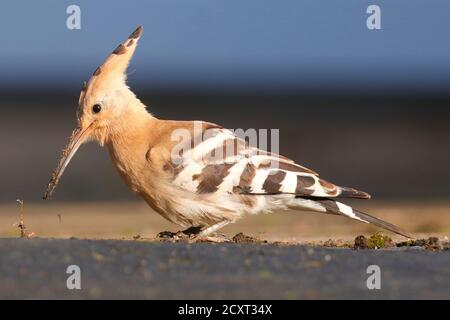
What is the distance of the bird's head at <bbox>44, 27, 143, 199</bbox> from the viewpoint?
8.32 metres

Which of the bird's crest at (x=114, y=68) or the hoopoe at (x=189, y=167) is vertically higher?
the bird's crest at (x=114, y=68)

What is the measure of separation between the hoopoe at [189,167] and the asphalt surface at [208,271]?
0.87 meters

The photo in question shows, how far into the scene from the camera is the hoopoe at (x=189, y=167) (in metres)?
7.87

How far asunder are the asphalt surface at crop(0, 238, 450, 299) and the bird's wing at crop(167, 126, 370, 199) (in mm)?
913

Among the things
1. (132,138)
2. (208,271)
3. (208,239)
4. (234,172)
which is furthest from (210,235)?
(208,271)

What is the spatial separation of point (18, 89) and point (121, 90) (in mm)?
35580

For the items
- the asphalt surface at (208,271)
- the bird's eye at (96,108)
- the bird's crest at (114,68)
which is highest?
the bird's crest at (114,68)

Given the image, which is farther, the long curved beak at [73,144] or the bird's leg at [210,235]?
the long curved beak at [73,144]

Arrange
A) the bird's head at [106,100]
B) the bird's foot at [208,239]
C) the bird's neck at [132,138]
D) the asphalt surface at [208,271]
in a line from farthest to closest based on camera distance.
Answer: the bird's head at [106,100], the bird's neck at [132,138], the bird's foot at [208,239], the asphalt surface at [208,271]

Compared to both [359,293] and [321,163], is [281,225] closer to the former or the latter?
[359,293]

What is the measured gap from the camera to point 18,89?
4331 cm

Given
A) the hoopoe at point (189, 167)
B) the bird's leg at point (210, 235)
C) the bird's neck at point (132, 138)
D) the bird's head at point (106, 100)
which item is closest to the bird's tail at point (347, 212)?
the hoopoe at point (189, 167)

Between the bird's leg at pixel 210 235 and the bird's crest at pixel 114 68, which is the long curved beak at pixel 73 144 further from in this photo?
the bird's leg at pixel 210 235

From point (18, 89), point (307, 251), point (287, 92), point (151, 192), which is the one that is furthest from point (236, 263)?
point (18, 89)
